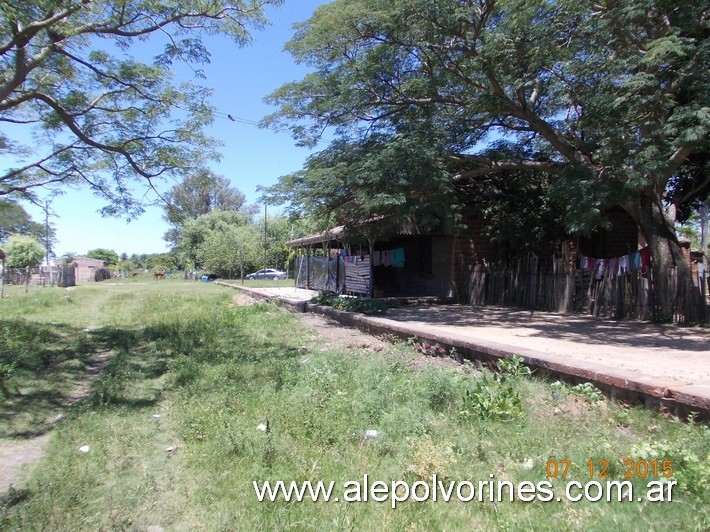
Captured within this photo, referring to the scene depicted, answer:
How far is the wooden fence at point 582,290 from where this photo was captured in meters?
10.5

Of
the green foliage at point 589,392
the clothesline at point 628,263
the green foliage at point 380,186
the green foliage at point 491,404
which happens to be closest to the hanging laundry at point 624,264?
the clothesline at point 628,263

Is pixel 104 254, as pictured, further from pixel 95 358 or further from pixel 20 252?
pixel 95 358

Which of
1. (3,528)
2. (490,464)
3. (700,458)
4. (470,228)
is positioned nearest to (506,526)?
(490,464)

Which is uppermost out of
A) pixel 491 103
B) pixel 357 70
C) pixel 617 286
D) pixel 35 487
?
pixel 357 70

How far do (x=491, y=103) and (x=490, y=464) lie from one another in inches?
387

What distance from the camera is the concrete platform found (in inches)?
185

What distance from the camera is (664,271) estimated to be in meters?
10.9

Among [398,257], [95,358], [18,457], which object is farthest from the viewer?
[398,257]

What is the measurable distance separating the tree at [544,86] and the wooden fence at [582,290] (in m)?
0.26

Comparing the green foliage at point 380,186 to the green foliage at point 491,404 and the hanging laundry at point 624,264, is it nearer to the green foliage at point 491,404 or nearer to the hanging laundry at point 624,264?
the hanging laundry at point 624,264

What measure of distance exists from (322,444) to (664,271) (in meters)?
9.98

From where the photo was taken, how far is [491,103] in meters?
11.6

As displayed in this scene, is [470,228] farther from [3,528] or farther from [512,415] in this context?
[3,528]

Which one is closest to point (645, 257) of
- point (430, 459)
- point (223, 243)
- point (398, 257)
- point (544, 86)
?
point (544, 86)
